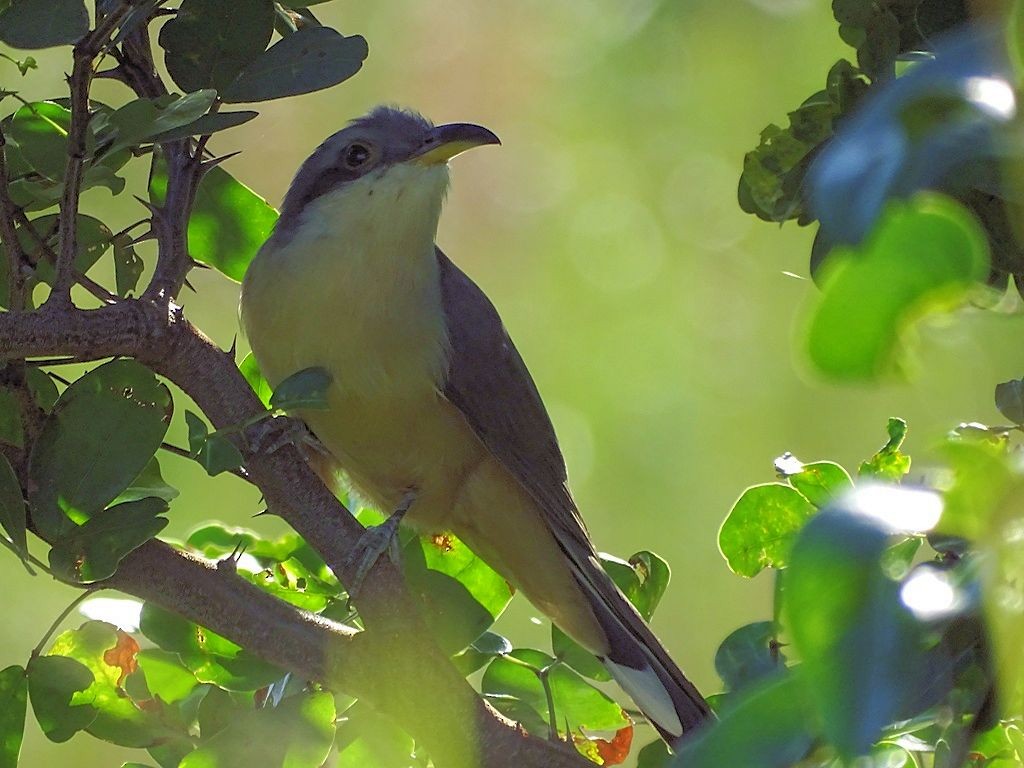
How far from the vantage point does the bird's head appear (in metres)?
3.14

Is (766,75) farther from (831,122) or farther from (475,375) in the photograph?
(831,122)

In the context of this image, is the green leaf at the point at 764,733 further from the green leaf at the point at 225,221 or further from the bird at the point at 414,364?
the bird at the point at 414,364

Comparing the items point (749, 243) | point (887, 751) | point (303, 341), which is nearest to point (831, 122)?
point (887, 751)

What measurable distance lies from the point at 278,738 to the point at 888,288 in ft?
4.86

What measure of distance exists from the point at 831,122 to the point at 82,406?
46.4 inches

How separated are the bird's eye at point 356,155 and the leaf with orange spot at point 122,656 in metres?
1.53

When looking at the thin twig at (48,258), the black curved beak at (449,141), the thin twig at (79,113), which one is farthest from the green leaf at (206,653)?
the black curved beak at (449,141)

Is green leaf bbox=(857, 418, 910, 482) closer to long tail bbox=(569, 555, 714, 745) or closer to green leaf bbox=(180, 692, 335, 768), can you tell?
long tail bbox=(569, 555, 714, 745)

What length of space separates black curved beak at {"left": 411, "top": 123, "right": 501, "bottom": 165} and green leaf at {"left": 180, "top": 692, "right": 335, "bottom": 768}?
4.99ft

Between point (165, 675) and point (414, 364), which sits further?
point (414, 364)

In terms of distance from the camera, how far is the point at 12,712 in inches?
71.4

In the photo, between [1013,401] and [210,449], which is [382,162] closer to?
[210,449]

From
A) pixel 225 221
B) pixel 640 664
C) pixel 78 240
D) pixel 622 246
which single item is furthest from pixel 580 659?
pixel 622 246

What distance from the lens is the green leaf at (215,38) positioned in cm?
193
